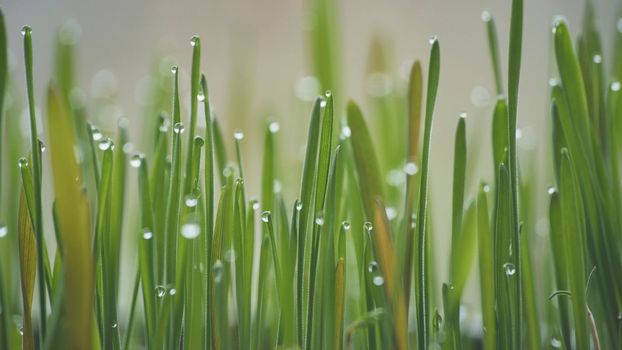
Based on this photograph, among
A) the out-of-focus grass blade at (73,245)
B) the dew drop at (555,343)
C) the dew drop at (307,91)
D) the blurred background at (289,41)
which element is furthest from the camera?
the blurred background at (289,41)

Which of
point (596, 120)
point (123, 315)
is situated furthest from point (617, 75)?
point (123, 315)

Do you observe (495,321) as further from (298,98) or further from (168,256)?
(298,98)

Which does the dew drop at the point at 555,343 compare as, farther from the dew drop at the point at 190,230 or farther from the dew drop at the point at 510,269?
the dew drop at the point at 190,230

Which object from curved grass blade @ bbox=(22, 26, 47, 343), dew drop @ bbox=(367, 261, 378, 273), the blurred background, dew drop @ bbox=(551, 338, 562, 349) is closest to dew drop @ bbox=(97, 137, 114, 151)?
curved grass blade @ bbox=(22, 26, 47, 343)

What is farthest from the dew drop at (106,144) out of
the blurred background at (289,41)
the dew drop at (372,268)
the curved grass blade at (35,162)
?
the blurred background at (289,41)

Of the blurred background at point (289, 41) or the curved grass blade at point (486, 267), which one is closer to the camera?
the curved grass blade at point (486, 267)

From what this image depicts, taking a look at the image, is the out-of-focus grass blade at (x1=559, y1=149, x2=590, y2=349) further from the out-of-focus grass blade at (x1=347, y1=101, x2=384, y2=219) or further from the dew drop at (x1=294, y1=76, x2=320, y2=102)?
the dew drop at (x1=294, y1=76, x2=320, y2=102)

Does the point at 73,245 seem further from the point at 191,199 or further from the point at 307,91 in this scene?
the point at 307,91
